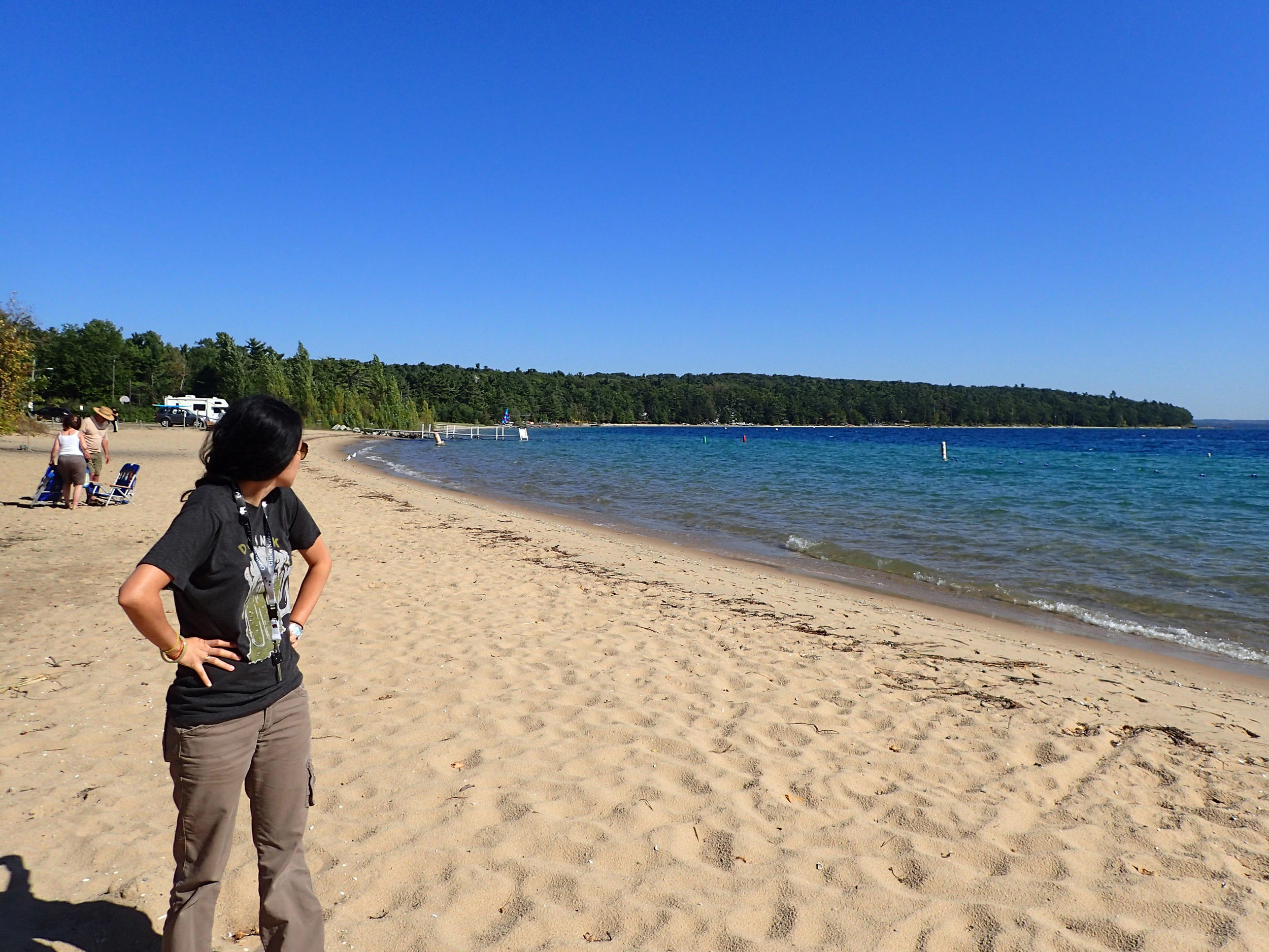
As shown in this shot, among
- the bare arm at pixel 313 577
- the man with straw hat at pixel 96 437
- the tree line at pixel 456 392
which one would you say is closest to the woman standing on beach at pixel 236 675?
the bare arm at pixel 313 577

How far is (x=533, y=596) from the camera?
7934mm

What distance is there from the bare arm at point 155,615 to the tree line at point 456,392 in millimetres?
27729

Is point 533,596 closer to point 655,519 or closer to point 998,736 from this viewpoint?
point 998,736

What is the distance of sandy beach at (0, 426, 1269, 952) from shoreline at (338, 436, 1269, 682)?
0.37m

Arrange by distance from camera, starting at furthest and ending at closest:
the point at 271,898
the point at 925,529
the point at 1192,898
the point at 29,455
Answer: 1. the point at 29,455
2. the point at 925,529
3. the point at 1192,898
4. the point at 271,898

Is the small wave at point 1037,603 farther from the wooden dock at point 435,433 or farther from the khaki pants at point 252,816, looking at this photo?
the wooden dock at point 435,433

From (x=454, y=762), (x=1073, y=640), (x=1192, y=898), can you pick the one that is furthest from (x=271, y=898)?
(x=1073, y=640)

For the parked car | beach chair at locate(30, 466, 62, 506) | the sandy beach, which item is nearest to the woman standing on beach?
the sandy beach

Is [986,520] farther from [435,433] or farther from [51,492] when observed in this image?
[435,433]

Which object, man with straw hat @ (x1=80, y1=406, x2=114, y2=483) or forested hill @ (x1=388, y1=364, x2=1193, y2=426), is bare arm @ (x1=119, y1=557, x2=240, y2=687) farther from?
forested hill @ (x1=388, y1=364, x2=1193, y2=426)

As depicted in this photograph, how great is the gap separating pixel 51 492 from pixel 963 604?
49.5 ft

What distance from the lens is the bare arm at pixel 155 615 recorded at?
5.96 ft

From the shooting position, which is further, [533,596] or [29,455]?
[29,455]

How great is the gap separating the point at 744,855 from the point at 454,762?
1.63 m
